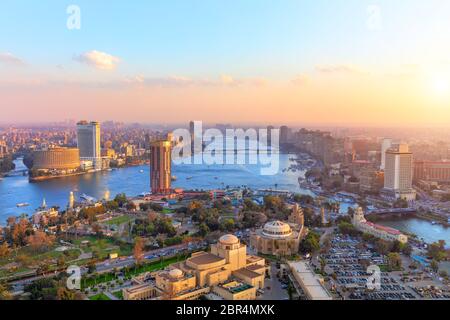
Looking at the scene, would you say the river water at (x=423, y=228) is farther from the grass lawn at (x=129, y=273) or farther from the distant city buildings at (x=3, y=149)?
the distant city buildings at (x=3, y=149)

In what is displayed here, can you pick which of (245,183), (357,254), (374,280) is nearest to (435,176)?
(245,183)

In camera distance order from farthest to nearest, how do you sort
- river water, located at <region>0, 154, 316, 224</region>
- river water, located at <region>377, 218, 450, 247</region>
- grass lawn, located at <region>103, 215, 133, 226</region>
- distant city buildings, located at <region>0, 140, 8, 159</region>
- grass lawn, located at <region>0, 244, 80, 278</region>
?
1. distant city buildings, located at <region>0, 140, 8, 159</region>
2. river water, located at <region>0, 154, 316, 224</region>
3. grass lawn, located at <region>103, 215, 133, 226</region>
4. river water, located at <region>377, 218, 450, 247</region>
5. grass lawn, located at <region>0, 244, 80, 278</region>

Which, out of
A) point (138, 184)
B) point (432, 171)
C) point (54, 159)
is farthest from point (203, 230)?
point (54, 159)

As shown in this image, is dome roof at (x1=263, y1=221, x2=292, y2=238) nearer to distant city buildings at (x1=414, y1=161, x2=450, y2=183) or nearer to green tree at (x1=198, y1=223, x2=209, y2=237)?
green tree at (x1=198, y1=223, x2=209, y2=237)

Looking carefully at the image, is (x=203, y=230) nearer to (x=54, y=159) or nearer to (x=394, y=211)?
(x=394, y=211)

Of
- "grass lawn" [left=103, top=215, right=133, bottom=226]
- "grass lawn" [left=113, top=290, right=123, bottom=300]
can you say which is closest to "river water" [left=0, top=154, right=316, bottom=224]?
"grass lawn" [left=103, top=215, right=133, bottom=226]
